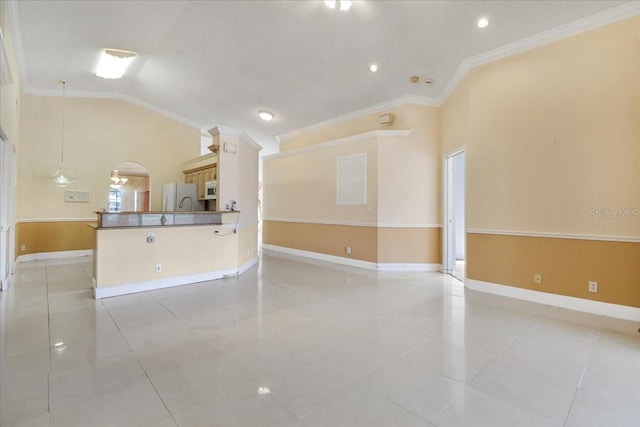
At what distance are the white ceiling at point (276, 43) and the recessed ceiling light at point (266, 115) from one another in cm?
32

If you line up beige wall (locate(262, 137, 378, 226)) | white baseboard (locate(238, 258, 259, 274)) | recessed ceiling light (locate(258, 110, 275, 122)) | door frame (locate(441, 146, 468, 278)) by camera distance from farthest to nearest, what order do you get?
recessed ceiling light (locate(258, 110, 275, 122)) → beige wall (locate(262, 137, 378, 226)) → door frame (locate(441, 146, 468, 278)) → white baseboard (locate(238, 258, 259, 274))

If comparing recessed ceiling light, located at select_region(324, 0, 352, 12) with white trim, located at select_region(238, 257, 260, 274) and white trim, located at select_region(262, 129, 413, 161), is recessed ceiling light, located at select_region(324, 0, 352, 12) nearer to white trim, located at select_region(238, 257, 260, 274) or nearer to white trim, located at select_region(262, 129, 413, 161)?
white trim, located at select_region(262, 129, 413, 161)

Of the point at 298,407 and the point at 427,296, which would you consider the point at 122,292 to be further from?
the point at 427,296

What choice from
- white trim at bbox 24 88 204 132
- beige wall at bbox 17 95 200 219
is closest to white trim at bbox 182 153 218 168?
beige wall at bbox 17 95 200 219

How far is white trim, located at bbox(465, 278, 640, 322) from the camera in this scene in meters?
3.16

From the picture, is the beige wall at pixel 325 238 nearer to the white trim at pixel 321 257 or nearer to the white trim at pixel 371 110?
the white trim at pixel 321 257

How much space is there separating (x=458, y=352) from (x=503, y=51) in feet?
12.8

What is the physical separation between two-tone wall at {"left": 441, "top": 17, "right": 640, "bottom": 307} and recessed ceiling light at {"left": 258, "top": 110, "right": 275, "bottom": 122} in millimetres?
4425

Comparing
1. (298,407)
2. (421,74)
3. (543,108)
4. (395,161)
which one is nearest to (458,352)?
(298,407)

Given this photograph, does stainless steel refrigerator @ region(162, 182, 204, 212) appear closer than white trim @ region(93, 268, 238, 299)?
No

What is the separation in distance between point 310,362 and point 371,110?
5275 mm

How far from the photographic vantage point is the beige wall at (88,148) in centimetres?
625

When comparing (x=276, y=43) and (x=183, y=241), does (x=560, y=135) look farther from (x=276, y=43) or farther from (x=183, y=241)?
(x=183, y=241)

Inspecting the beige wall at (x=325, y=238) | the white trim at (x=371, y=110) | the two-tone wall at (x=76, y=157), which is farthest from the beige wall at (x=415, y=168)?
the two-tone wall at (x=76, y=157)
